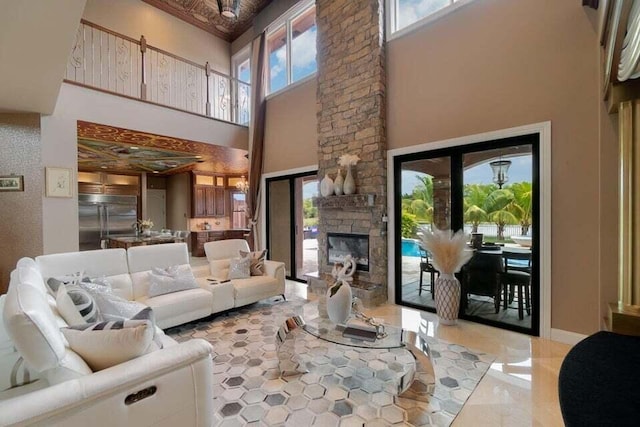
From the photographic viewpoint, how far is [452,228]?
3840mm

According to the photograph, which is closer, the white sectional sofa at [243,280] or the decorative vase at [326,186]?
the white sectional sofa at [243,280]

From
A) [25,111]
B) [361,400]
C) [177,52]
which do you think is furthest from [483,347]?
[177,52]

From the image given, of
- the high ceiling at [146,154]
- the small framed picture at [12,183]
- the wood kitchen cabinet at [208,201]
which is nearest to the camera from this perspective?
the small framed picture at [12,183]

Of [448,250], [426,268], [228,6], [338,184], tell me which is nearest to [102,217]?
[228,6]

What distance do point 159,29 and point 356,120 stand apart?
5.81 m

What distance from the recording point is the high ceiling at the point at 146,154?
5199mm

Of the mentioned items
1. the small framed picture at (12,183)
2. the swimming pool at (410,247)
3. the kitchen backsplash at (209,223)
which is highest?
the small framed picture at (12,183)

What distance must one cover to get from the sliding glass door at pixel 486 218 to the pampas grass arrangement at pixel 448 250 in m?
0.12

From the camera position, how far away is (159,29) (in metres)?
6.99

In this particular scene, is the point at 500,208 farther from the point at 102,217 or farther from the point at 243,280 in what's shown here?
the point at 102,217

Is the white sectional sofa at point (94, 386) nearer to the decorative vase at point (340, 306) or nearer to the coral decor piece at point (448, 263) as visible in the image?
the decorative vase at point (340, 306)

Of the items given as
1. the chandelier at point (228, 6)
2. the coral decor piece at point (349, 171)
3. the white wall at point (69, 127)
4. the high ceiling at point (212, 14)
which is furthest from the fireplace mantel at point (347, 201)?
the high ceiling at point (212, 14)

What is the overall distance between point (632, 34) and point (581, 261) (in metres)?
2.18

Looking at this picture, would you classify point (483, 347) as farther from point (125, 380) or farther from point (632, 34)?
point (125, 380)
